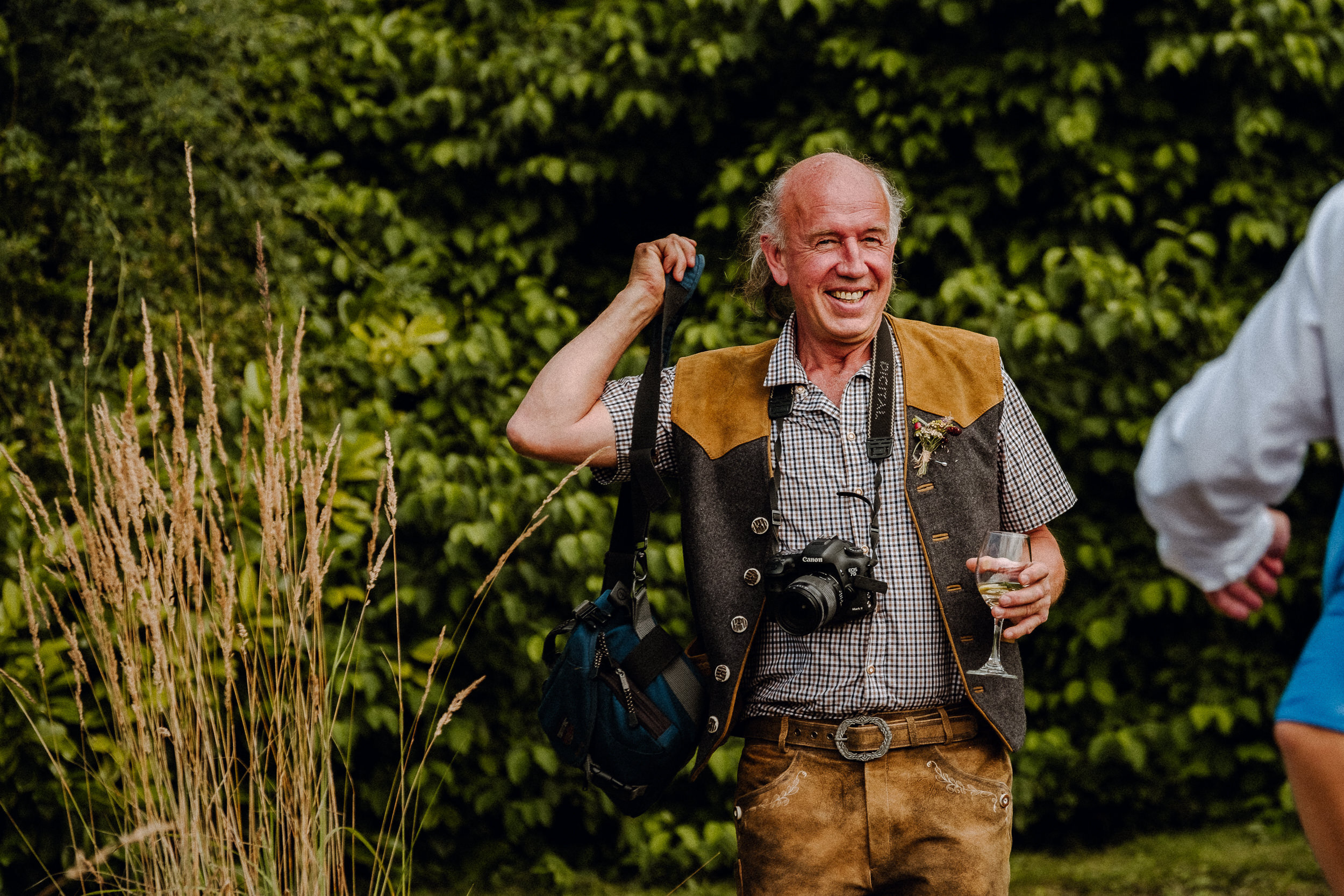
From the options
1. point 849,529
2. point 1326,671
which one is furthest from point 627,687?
point 1326,671

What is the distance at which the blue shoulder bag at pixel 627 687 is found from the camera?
2.14 m

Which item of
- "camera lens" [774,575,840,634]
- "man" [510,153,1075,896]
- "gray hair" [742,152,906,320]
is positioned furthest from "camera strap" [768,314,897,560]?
"gray hair" [742,152,906,320]

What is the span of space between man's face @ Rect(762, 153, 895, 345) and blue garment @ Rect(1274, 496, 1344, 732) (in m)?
1.09

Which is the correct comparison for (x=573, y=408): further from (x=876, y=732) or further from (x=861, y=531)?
(x=876, y=732)

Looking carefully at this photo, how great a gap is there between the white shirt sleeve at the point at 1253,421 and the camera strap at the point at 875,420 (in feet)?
2.89

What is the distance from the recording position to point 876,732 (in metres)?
2.04

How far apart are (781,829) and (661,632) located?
1.29ft

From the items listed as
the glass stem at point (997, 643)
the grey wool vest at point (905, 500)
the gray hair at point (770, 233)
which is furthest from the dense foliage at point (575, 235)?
the glass stem at point (997, 643)

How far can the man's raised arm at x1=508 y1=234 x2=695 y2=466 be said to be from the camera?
7.43 feet

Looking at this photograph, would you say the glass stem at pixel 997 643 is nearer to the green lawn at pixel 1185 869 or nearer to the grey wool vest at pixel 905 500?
the grey wool vest at pixel 905 500

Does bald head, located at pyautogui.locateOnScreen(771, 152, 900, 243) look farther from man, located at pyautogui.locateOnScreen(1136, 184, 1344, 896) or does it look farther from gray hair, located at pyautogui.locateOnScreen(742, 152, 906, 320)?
man, located at pyautogui.locateOnScreen(1136, 184, 1344, 896)

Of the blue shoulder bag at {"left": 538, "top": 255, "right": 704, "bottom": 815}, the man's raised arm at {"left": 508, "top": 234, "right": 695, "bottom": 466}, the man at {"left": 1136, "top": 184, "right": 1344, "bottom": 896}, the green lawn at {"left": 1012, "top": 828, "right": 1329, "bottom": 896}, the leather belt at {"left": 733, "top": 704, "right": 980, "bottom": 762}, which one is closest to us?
the man at {"left": 1136, "top": 184, "right": 1344, "bottom": 896}

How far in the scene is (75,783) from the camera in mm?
3125

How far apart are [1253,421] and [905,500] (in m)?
1.02
